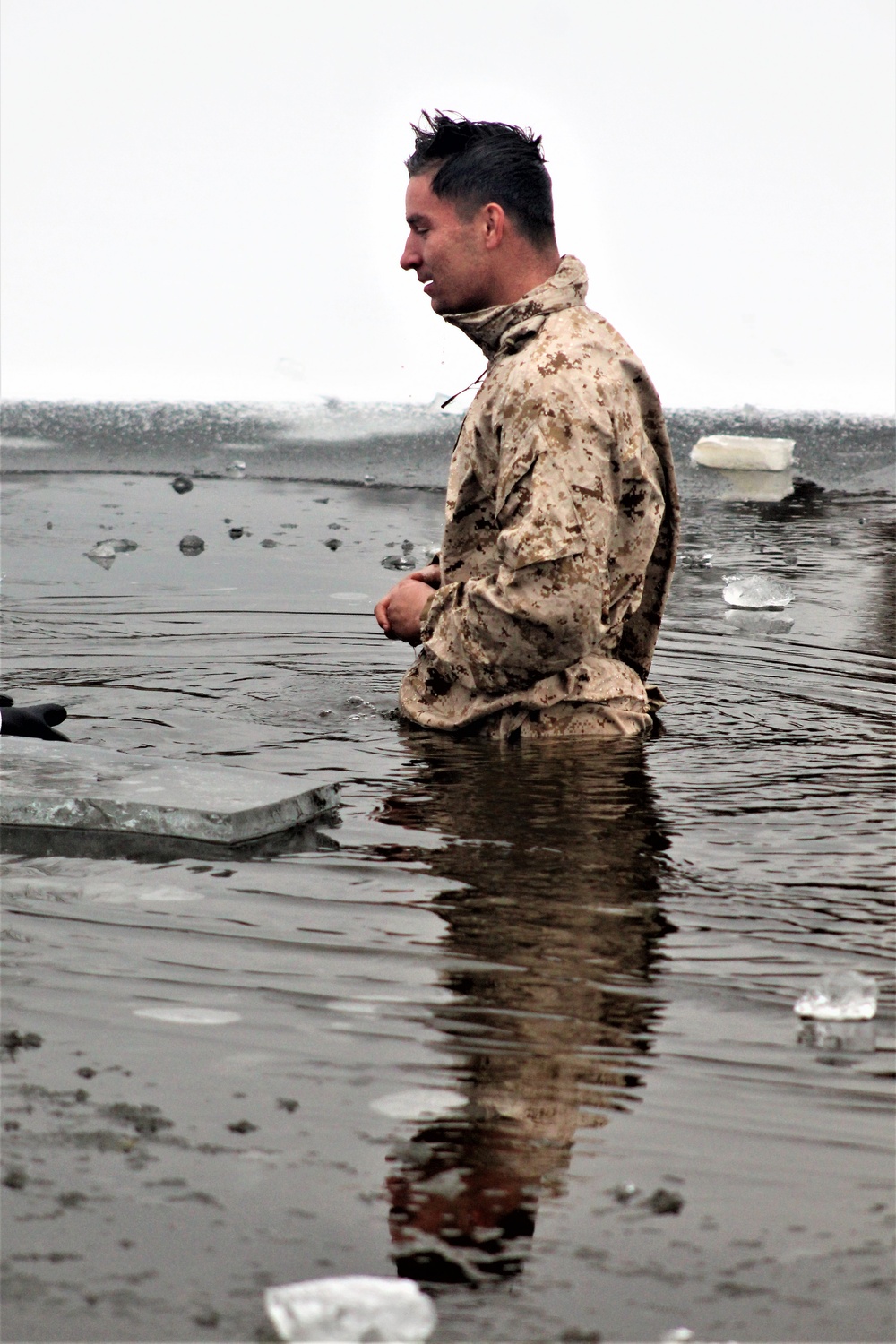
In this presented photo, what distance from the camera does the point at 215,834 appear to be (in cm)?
344

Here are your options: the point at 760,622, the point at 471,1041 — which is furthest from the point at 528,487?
the point at 760,622

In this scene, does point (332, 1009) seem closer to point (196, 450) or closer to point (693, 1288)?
point (693, 1288)

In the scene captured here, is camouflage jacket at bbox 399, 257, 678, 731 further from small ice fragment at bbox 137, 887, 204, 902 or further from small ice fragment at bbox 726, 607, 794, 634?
small ice fragment at bbox 726, 607, 794, 634

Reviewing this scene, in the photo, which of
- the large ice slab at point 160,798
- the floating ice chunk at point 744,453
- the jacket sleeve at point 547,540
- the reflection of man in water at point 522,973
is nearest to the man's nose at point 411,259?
the jacket sleeve at point 547,540

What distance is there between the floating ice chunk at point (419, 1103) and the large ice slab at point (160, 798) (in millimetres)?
1302

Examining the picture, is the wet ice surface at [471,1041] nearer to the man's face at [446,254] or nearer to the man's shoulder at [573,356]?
the man's shoulder at [573,356]

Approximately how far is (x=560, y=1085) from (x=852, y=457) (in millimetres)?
11918

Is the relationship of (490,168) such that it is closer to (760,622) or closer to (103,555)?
(760,622)

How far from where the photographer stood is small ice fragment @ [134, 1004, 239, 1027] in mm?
2449

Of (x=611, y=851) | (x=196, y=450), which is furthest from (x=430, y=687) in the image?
(x=196, y=450)

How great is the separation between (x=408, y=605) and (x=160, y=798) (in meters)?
1.04

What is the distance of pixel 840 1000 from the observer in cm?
251

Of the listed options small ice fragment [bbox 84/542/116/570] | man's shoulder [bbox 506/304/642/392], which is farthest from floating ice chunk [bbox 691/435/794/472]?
man's shoulder [bbox 506/304/642/392]

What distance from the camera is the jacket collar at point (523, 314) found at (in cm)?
411
